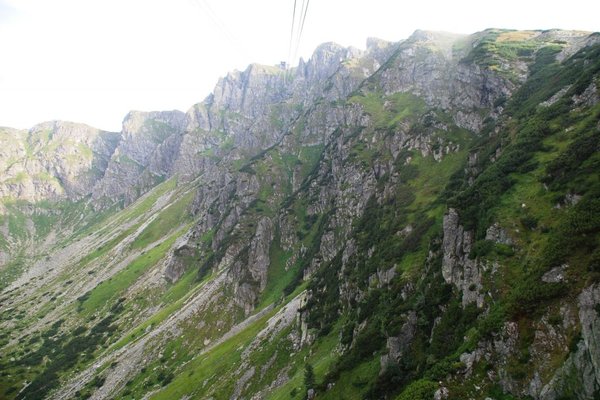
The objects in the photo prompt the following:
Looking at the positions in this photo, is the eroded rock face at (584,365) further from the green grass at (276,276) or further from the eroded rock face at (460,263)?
the green grass at (276,276)

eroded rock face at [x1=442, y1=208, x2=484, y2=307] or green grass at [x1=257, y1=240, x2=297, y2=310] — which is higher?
eroded rock face at [x1=442, y1=208, x2=484, y2=307]

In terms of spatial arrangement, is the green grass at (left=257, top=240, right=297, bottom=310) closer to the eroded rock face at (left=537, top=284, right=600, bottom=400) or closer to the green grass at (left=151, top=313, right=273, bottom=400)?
the green grass at (left=151, top=313, right=273, bottom=400)

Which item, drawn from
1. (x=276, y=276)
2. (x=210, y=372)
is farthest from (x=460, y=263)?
(x=276, y=276)

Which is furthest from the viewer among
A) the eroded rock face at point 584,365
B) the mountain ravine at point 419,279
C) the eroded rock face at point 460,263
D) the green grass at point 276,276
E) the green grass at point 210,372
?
the green grass at point 276,276

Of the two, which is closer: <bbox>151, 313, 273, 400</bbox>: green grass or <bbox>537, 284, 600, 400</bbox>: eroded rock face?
<bbox>537, 284, 600, 400</bbox>: eroded rock face

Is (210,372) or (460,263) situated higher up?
(460,263)

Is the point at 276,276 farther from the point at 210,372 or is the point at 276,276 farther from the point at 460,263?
the point at 460,263

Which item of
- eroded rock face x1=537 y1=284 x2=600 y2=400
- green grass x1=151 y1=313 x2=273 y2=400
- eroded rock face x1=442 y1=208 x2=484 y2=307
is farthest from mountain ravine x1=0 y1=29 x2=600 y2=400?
green grass x1=151 y1=313 x2=273 y2=400

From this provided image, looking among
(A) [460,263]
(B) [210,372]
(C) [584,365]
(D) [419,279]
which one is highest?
(C) [584,365]

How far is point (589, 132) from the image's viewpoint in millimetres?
54219

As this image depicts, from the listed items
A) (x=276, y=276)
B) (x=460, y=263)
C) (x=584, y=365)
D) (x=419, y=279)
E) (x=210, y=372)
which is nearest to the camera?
(x=584, y=365)

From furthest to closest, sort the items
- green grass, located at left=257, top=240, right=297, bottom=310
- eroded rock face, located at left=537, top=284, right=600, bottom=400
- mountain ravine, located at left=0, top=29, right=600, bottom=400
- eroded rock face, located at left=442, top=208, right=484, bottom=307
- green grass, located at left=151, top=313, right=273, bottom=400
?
1. green grass, located at left=257, top=240, right=297, bottom=310
2. green grass, located at left=151, top=313, right=273, bottom=400
3. eroded rock face, located at left=442, top=208, right=484, bottom=307
4. mountain ravine, located at left=0, top=29, right=600, bottom=400
5. eroded rock face, located at left=537, top=284, right=600, bottom=400

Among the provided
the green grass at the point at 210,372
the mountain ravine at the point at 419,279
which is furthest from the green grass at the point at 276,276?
the green grass at the point at 210,372

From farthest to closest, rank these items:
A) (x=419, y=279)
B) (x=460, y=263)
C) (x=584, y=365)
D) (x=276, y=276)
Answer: (x=276, y=276)
(x=419, y=279)
(x=460, y=263)
(x=584, y=365)
